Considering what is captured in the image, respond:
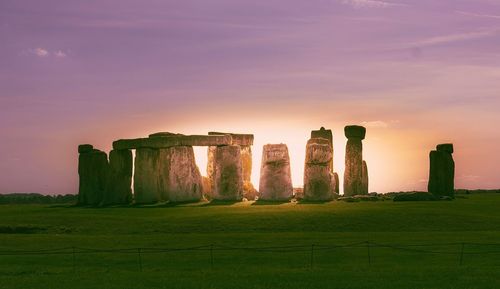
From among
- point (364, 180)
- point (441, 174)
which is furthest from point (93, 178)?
point (441, 174)

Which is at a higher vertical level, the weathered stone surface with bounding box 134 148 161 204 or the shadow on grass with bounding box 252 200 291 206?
the weathered stone surface with bounding box 134 148 161 204

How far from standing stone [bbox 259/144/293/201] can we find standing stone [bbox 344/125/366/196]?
6601 millimetres

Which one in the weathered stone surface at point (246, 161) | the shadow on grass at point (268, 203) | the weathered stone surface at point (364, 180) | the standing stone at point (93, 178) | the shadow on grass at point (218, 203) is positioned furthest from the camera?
the weathered stone surface at point (246, 161)

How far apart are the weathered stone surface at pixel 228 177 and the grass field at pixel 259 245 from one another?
3471 millimetres

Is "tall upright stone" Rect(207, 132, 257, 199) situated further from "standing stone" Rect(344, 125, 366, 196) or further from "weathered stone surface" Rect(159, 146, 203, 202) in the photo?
"standing stone" Rect(344, 125, 366, 196)

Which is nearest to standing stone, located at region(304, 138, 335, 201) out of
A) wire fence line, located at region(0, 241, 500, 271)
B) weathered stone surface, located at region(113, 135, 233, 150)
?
weathered stone surface, located at region(113, 135, 233, 150)

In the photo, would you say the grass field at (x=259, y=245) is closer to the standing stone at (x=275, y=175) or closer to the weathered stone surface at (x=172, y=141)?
the standing stone at (x=275, y=175)

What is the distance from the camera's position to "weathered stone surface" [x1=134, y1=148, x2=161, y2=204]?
51.4 metres

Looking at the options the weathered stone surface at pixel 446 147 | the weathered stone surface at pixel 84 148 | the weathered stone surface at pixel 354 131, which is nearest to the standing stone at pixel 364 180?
the weathered stone surface at pixel 354 131

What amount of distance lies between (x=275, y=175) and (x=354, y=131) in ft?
27.2

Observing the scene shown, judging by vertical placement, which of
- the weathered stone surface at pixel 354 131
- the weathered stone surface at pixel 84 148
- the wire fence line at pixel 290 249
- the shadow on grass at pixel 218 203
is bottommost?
the wire fence line at pixel 290 249

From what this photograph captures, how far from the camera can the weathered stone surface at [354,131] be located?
55594 millimetres

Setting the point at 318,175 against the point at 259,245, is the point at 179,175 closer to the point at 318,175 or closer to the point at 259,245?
the point at 318,175

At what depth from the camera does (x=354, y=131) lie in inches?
2195
